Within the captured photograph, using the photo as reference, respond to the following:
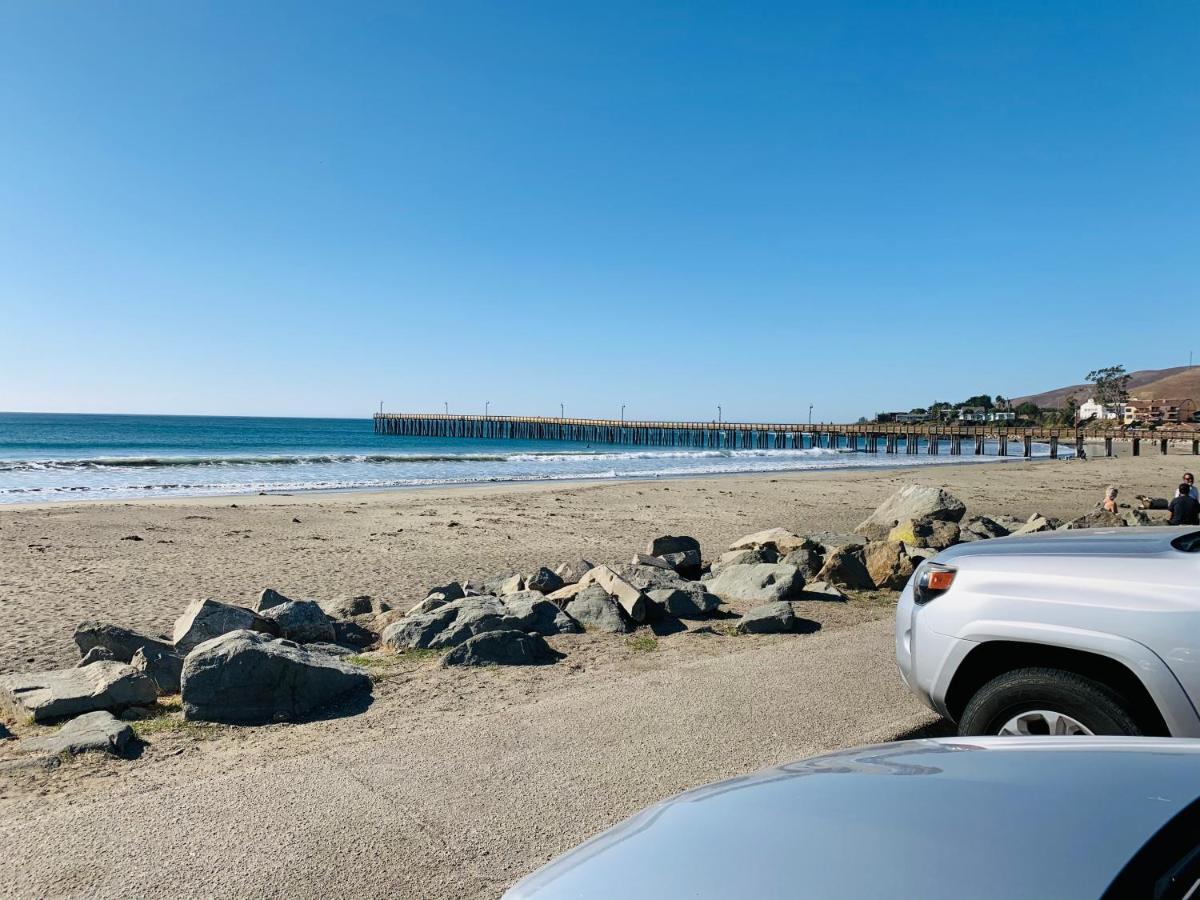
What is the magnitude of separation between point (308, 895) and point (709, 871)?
211cm

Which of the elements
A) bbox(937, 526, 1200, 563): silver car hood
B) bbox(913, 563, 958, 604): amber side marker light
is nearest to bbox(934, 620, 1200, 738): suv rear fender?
bbox(913, 563, 958, 604): amber side marker light

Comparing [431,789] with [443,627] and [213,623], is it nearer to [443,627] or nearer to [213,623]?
[443,627]

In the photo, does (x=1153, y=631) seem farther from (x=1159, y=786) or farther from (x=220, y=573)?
(x=220, y=573)

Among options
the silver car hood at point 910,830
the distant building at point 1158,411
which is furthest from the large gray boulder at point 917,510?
the distant building at point 1158,411

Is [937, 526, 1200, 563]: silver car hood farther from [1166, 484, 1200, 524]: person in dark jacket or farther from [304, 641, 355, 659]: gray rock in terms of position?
[1166, 484, 1200, 524]: person in dark jacket

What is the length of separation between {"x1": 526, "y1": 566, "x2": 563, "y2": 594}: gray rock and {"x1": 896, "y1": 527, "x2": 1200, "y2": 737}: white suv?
6221 mm

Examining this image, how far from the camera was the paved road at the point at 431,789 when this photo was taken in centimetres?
323

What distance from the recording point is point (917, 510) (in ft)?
50.0

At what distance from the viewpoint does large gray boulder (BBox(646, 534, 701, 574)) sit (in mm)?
11438

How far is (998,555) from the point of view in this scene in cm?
381

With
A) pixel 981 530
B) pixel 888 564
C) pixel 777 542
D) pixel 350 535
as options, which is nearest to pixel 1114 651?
A: pixel 888 564

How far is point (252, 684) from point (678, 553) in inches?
281

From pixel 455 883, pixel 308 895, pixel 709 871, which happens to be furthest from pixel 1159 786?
pixel 308 895

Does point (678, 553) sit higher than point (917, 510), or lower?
lower
